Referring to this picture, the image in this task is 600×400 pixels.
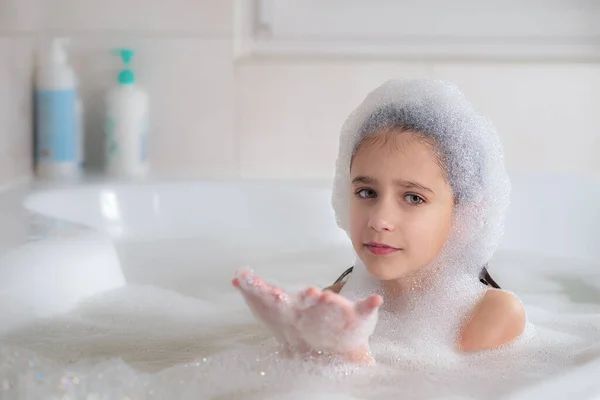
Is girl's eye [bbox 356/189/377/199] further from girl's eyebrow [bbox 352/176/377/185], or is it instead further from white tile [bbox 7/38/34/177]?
white tile [bbox 7/38/34/177]

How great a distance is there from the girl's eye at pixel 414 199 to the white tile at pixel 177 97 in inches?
36.4

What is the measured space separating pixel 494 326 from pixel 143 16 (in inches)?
44.5

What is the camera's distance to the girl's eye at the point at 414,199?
109 cm

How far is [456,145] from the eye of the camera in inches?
45.1

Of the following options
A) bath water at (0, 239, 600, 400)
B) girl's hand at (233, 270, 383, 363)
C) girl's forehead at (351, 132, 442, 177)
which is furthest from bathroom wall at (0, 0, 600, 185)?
girl's hand at (233, 270, 383, 363)

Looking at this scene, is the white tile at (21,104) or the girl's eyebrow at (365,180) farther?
the white tile at (21,104)

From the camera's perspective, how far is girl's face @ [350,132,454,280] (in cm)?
108

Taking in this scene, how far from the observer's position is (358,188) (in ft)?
3.65

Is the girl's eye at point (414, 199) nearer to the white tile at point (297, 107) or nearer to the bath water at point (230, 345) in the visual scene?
the bath water at point (230, 345)

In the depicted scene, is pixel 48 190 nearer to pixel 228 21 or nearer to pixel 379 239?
pixel 228 21

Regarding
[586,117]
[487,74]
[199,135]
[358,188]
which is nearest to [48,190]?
[199,135]

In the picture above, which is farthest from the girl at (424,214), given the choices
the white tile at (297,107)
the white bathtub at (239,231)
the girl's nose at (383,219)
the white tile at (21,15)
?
the white tile at (21,15)

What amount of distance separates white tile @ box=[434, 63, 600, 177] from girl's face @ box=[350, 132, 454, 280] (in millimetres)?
895

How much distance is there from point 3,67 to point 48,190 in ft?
0.80
